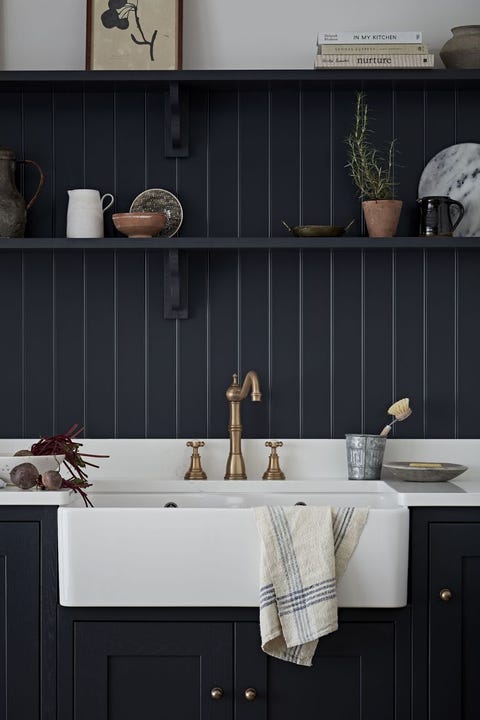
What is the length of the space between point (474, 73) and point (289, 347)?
927 millimetres

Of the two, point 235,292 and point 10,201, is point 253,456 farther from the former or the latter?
point 10,201

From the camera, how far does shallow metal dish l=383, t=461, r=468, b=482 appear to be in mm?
2600

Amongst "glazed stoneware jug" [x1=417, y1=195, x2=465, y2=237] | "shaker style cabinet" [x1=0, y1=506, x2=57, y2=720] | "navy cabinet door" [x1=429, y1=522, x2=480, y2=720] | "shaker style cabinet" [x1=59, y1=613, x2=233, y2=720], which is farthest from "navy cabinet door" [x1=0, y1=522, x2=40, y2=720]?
"glazed stoneware jug" [x1=417, y1=195, x2=465, y2=237]

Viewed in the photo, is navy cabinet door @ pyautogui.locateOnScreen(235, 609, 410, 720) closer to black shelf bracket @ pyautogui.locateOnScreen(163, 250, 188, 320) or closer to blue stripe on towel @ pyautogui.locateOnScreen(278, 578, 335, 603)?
blue stripe on towel @ pyautogui.locateOnScreen(278, 578, 335, 603)

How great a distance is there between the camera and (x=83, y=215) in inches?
108

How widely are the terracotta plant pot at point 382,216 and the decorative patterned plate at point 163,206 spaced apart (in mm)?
548

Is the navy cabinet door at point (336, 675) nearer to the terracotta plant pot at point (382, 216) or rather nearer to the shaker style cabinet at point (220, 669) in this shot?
the shaker style cabinet at point (220, 669)

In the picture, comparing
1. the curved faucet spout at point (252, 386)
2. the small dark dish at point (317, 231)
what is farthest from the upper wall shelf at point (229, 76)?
the curved faucet spout at point (252, 386)

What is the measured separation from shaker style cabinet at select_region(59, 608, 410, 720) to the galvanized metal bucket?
1.59 feet

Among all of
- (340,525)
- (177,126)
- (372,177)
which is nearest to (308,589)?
(340,525)

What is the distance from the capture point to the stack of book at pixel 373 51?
2.65 meters

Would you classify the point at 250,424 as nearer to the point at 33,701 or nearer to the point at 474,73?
the point at 33,701

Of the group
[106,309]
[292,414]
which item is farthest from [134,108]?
[292,414]

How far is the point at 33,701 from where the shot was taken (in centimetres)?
235
